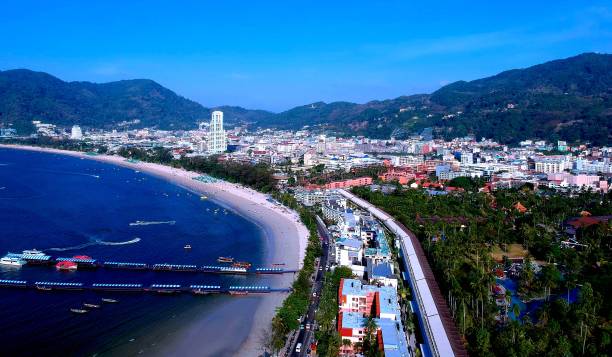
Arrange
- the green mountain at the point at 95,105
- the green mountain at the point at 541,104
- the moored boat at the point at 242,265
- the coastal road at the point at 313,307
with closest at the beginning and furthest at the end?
the coastal road at the point at 313,307, the moored boat at the point at 242,265, the green mountain at the point at 541,104, the green mountain at the point at 95,105

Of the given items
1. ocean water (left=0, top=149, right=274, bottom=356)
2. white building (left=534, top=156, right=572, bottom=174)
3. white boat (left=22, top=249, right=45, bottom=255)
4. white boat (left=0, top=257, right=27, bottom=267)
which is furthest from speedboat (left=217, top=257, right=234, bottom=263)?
white building (left=534, top=156, right=572, bottom=174)

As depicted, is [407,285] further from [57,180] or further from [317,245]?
[57,180]

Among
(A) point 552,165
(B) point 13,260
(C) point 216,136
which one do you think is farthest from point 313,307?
(C) point 216,136

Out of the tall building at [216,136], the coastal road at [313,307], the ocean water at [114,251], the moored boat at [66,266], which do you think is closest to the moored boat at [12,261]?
the ocean water at [114,251]

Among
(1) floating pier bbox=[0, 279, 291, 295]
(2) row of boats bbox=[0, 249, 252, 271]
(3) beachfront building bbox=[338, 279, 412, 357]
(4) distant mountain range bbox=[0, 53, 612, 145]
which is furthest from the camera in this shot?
(4) distant mountain range bbox=[0, 53, 612, 145]

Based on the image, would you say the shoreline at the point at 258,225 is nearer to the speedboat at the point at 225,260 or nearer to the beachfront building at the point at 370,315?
the speedboat at the point at 225,260

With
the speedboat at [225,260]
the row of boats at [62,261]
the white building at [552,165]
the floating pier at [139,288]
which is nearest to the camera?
the floating pier at [139,288]

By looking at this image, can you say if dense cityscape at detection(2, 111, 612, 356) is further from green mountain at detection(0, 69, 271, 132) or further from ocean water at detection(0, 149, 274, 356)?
green mountain at detection(0, 69, 271, 132)
